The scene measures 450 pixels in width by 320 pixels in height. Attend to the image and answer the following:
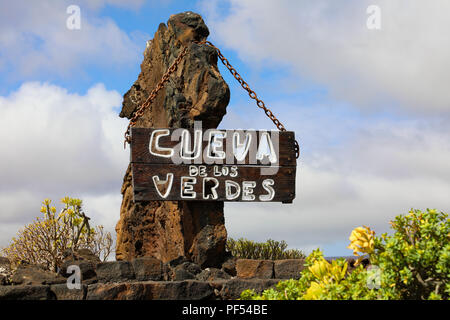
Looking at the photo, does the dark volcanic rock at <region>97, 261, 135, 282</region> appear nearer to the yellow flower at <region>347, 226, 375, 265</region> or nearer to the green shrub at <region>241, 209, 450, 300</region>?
the green shrub at <region>241, 209, 450, 300</region>

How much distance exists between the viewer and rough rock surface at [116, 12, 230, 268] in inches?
322

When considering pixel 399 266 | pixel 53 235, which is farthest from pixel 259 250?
pixel 399 266

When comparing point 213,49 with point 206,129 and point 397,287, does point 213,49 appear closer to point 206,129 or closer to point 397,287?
point 206,129

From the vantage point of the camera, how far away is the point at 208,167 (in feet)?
26.4

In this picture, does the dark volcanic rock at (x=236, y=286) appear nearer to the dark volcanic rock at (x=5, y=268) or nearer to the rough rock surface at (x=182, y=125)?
the rough rock surface at (x=182, y=125)

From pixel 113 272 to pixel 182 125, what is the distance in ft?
8.71

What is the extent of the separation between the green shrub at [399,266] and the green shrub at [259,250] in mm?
10338

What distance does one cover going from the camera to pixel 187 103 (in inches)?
335

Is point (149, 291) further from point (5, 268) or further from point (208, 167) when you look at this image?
point (5, 268)

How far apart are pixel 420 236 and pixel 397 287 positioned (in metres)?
0.56

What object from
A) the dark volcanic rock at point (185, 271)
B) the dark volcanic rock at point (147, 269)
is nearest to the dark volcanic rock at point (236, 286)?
the dark volcanic rock at point (185, 271)

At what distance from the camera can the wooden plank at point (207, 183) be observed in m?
7.93

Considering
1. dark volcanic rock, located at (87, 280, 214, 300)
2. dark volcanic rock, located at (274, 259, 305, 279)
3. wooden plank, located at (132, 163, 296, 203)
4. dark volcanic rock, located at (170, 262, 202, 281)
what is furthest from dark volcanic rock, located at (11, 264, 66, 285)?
dark volcanic rock, located at (274, 259, 305, 279)
